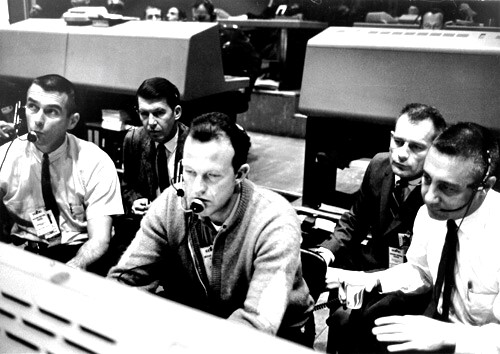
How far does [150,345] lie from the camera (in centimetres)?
46

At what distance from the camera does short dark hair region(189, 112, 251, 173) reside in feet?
4.74

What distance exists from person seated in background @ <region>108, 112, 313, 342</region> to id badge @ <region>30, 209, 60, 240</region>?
717 mm

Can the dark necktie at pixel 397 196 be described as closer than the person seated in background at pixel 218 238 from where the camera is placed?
No

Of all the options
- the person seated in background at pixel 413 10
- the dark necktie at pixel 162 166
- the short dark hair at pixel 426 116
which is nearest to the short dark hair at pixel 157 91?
the dark necktie at pixel 162 166

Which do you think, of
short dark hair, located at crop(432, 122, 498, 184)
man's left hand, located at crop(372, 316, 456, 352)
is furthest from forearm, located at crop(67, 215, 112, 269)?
short dark hair, located at crop(432, 122, 498, 184)

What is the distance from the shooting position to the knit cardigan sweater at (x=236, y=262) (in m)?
1.27

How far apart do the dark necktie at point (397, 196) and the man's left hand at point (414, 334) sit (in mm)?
810

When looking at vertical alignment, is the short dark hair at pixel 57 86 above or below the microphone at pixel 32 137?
above

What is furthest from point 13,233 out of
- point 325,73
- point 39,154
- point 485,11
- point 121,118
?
point 485,11

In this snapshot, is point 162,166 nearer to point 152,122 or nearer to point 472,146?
point 152,122

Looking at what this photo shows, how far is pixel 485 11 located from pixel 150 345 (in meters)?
7.81

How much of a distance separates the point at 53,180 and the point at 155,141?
61 cm

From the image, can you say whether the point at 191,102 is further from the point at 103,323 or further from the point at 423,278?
the point at 103,323

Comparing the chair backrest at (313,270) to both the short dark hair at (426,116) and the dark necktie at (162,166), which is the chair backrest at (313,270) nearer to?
the short dark hair at (426,116)
